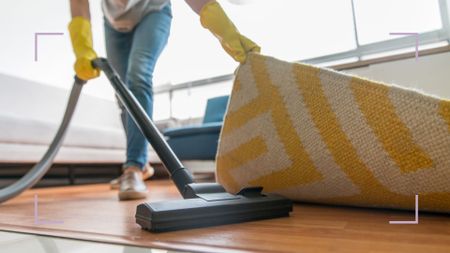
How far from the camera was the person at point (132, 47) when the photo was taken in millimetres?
1112

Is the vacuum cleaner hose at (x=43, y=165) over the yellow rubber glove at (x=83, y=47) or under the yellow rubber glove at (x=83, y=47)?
under

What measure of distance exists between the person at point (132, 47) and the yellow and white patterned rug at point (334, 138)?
0.50 meters

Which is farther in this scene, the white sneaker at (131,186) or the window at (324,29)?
the window at (324,29)

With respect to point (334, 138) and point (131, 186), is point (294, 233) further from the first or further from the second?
point (131, 186)

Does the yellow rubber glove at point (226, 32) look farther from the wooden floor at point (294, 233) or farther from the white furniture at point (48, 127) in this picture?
the white furniture at point (48, 127)

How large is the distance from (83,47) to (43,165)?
421mm

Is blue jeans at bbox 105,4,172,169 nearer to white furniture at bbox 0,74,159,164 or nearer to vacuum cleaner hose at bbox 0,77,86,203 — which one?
vacuum cleaner hose at bbox 0,77,86,203

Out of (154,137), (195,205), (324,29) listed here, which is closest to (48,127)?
(154,137)

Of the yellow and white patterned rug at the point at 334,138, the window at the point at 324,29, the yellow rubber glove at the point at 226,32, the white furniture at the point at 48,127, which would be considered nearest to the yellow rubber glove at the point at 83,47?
the yellow rubber glove at the point at 226,32

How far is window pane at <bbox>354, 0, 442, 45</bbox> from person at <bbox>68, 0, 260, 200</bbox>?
1.72m

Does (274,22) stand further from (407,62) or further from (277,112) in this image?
(277,112)

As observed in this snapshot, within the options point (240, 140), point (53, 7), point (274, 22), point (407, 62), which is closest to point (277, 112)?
point (240, 140)

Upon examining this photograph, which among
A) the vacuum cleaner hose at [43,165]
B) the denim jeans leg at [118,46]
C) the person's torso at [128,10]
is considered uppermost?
the person's torso at [128,10]

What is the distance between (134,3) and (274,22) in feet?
5.65
